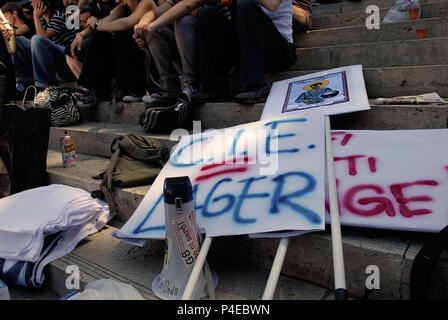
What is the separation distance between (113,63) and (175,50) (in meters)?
0.87

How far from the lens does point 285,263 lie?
1221mm

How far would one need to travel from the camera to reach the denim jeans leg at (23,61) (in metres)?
4.41

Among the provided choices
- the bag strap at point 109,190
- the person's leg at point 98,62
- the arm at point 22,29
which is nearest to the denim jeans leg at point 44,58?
the person's leg at point 98,62

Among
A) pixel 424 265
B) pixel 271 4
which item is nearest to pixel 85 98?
pixel 271 4

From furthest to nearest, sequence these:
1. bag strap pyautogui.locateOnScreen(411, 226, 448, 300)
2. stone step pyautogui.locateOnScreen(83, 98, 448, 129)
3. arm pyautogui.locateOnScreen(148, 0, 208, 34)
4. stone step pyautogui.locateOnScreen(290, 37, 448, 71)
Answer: arm pyautogui.locateOnScreen(148, 0, 208, 34), stone step pyautogui.locateOnScreen(290, 37, 448, 71), stone step pyautogui.locateOnScreen(83, 98, 448, 129), bag strap pyautogui.locateOnScreen(411, 226, 448, 300)

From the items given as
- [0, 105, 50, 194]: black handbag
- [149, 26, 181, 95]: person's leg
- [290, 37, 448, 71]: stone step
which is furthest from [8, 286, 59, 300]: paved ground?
[290, 37, 448, 71]: stone step

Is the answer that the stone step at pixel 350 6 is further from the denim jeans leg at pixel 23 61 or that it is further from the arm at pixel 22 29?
the arm at pixel 22 29

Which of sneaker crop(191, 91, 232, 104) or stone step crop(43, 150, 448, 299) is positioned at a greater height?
sneaker crop(191, 91, 232, 104)

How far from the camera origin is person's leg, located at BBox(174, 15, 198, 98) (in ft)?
8.36

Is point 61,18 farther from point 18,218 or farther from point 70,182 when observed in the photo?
point 18,218

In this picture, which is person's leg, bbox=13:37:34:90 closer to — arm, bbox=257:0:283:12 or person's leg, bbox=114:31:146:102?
person's leg, bbox=114:31:146:102

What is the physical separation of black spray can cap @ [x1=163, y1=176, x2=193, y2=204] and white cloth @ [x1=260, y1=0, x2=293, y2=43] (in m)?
1.76

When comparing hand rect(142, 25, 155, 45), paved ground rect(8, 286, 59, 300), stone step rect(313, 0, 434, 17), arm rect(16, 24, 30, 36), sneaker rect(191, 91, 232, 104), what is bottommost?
paved ground rect(8, 286, 59, 300)
